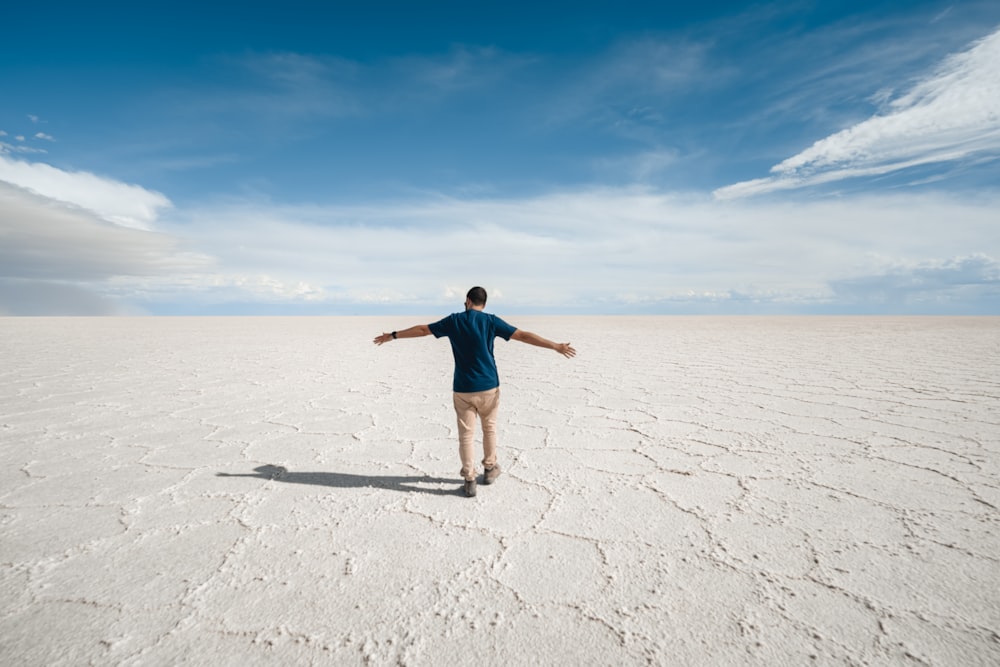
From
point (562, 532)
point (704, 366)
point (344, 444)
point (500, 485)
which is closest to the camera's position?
point (562, 532)

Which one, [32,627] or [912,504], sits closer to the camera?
[32,627]

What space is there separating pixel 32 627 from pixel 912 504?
3.65 meters

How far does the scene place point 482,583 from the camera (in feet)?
5.59

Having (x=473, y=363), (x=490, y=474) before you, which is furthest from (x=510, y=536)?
(x=473, y=363)

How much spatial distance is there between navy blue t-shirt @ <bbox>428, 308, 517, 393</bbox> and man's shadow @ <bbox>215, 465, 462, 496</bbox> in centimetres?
62

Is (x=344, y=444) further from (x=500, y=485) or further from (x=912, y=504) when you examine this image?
(x=912, y=504)

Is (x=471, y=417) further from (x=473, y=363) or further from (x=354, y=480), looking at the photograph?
(x=354, y=480)

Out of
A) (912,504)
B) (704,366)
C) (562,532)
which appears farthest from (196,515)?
(704,366)

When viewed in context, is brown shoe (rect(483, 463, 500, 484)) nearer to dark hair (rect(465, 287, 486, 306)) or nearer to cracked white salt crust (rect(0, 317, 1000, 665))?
cracked white salt crust (rect(0, 317, 1000, 665))

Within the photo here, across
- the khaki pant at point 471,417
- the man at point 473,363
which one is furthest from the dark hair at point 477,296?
the khaki pant at point 471,417

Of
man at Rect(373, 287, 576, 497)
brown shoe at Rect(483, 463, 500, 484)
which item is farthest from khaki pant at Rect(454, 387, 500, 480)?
brown shoe at Rect(483, 463, 500, 484)

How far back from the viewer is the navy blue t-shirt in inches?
96.2

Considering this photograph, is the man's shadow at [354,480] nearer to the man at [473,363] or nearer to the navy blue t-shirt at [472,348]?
the man at [473,363]

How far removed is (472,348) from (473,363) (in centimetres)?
8
